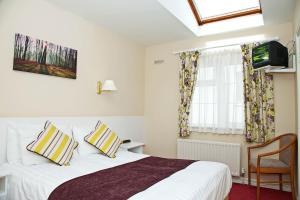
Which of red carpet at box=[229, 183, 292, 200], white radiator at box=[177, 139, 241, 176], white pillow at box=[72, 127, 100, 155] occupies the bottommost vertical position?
red carpet at box=[229, 183, 292, 200]

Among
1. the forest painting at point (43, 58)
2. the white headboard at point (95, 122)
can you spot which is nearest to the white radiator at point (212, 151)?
the white headboard at point (95, 122)

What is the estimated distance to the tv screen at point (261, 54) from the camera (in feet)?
10.3

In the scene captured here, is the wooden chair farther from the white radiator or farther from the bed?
the bed

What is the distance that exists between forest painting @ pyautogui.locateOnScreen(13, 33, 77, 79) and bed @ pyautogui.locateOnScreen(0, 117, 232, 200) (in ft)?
3.86

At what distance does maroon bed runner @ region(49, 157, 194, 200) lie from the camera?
5.36 feet

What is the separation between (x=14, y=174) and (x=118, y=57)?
266 cm

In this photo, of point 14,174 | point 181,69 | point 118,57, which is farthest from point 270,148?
point 14,174

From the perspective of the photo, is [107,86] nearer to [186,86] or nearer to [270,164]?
[186,86]

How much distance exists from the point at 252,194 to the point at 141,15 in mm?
3139

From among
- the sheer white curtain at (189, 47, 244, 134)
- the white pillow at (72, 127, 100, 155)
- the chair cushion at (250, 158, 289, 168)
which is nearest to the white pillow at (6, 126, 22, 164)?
the white pillow at (72, 127, 100, 155)

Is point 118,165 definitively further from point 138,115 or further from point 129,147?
point 138,115

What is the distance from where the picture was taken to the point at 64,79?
316 centimetres

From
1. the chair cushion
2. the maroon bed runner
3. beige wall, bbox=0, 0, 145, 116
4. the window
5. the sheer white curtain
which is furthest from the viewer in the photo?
the sheer white curtain

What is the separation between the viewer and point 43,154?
7.88 ft
